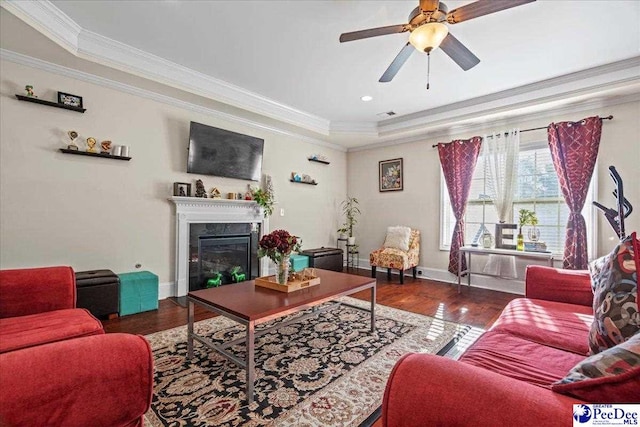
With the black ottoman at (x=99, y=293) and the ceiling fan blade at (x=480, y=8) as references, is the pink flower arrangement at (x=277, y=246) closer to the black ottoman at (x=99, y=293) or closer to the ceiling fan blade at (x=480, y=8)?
the black ottoman at (x=99, y=293)

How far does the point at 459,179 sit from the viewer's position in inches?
186

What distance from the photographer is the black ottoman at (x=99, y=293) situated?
2.81m

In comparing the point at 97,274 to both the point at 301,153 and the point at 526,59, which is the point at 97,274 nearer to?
the point at 301,153

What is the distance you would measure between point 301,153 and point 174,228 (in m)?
2.62

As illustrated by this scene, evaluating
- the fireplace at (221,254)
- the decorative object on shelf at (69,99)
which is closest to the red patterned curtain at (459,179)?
the fireplace at (221,254)

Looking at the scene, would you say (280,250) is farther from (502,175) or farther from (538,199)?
(538,199)

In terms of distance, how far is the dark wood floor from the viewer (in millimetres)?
2910

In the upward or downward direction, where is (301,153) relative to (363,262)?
upward

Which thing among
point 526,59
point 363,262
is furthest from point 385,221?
point 526,59

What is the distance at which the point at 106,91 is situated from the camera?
3318 mm

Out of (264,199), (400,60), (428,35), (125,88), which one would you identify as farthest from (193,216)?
(428,35)

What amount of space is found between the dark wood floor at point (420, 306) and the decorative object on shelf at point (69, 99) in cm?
226

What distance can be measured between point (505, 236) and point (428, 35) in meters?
3.26

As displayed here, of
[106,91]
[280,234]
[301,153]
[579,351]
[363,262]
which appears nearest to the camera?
[579,351]
